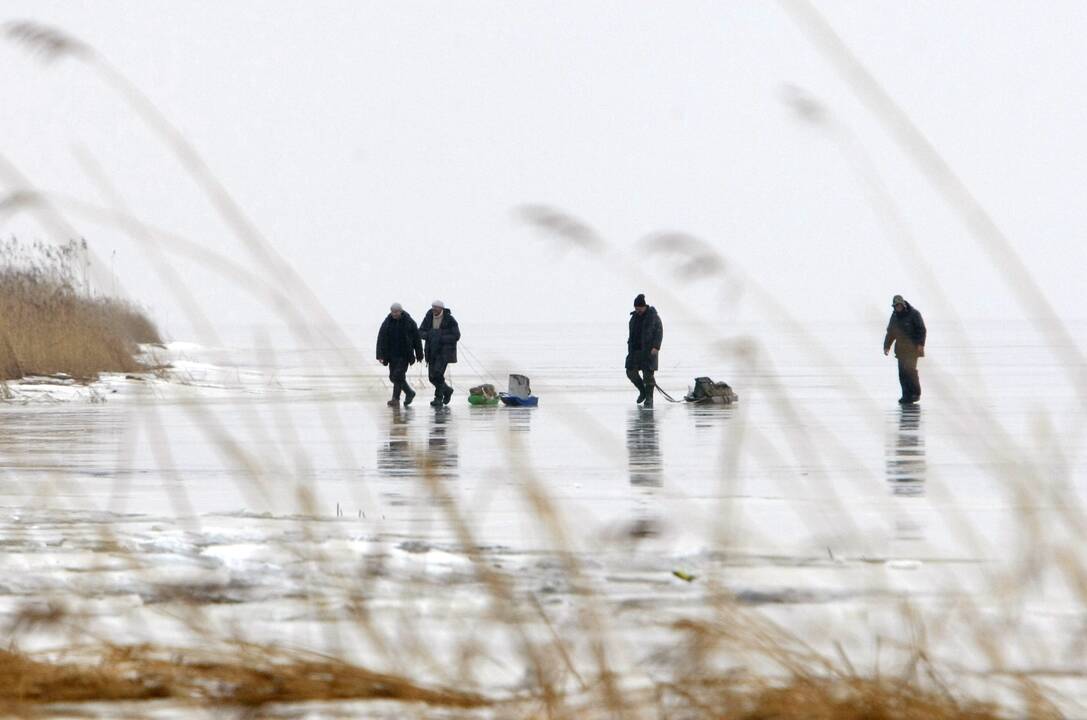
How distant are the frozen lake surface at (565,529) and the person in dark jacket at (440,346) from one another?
5.54 meters

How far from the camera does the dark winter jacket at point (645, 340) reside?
24328 millimetres

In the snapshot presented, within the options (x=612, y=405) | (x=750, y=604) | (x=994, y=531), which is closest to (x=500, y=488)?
(x=994, y=531)

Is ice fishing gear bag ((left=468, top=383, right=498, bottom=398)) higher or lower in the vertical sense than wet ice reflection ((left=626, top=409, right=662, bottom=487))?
higher

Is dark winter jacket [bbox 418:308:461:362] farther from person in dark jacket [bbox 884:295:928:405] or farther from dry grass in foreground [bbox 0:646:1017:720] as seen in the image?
dry grass in foreground [bbox 0:646:1017:720]

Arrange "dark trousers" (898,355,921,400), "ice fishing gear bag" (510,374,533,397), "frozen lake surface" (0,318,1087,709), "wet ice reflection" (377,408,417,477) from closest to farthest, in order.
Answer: "frozen lake surface" (0,318,1087,709)
"wet ice reflection" (377,408,417,477)
"dark trousers" (898,355,921,400)
"ice fishing gear bag" (510,374,533,397)

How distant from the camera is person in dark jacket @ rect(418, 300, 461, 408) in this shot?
24625mm

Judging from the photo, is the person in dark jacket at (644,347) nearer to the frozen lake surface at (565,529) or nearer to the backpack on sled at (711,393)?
the backpack on sled at (711,393)

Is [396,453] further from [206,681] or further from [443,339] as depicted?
[206,681]

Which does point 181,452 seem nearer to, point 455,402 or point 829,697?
point 455,402

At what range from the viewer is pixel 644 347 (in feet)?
79.9

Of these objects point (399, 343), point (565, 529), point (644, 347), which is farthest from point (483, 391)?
point (565, 529)

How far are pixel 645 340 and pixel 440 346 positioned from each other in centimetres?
318

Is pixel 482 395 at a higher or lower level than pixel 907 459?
higher

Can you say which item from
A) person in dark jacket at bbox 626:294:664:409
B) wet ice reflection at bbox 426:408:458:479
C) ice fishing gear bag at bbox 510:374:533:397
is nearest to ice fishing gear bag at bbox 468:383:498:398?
ice fishing gear bag at bbox 510:374:533:397
